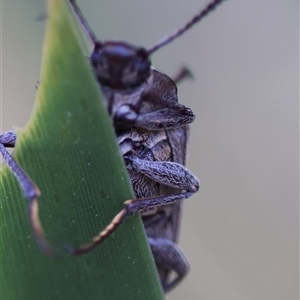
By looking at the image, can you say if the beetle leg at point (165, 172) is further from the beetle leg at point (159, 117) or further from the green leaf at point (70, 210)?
the green leaf at point (70, 210)

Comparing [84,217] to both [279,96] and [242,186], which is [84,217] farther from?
[279,96]

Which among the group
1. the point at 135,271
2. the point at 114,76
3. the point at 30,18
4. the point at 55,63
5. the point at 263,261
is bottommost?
the point at 263,261

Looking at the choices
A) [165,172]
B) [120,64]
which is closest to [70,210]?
[120,64]

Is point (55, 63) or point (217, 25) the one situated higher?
point (217, 25)

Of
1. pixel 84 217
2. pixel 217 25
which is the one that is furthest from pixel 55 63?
pixel 217 25

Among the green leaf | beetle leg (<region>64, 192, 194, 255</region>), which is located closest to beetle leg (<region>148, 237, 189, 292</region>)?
beetle leg (<region>64, 192, 194, 255</region>)

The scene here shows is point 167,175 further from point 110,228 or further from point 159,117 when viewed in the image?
point 110,228

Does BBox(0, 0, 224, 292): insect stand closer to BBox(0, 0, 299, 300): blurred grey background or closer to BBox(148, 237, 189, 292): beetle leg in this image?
BBox(148, 237, 189, 292): beetle leg
